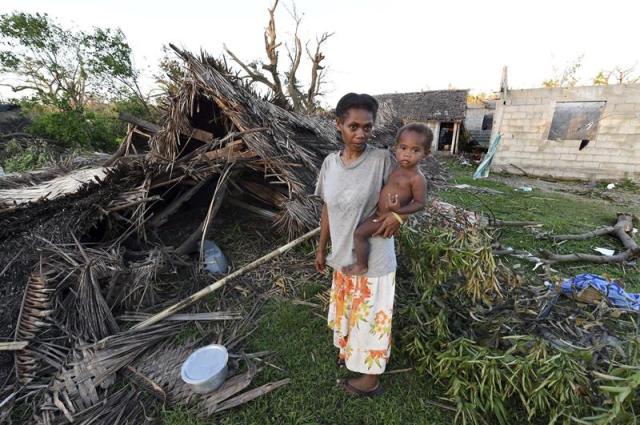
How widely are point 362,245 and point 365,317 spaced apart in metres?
0.50

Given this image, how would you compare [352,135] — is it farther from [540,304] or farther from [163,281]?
[163,281]

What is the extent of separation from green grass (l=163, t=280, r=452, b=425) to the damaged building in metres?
17.5

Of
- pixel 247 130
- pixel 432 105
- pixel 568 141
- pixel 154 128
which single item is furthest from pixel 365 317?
pixel 432 105

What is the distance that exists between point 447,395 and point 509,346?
58 centimetres

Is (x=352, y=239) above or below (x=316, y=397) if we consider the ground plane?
above

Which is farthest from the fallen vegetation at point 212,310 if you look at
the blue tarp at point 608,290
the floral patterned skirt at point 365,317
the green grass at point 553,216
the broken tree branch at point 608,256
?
the green grass at point 553,216

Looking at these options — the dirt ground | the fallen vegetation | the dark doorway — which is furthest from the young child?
the dark doorway

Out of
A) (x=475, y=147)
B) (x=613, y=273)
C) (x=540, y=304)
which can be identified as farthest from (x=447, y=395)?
(x=475, y=147)

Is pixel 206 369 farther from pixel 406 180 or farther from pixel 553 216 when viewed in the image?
pixel 553 216

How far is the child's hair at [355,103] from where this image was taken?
1.51 meters

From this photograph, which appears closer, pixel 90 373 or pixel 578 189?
pixel 90 373

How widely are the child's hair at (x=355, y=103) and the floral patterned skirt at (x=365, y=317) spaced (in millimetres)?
1013

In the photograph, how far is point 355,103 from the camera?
151 cm

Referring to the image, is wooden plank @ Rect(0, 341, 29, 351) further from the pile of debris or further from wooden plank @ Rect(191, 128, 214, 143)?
wooden plank @ Rect(191, 128, 214, 143)
